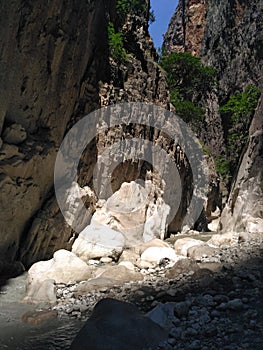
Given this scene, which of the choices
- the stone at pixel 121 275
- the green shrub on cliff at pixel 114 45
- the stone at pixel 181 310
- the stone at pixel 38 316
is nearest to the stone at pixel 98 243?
the stone at pixel 121 275

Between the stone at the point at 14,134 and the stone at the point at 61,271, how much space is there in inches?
108

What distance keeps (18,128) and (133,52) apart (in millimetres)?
9531

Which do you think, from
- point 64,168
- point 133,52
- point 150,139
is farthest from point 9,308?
point 133,52

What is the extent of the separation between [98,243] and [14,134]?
13.4 feet

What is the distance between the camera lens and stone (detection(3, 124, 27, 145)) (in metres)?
7.50

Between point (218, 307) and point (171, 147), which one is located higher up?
point (171, 147)

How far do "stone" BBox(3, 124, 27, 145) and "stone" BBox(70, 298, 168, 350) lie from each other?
4.81m

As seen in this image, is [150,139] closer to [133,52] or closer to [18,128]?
[133,52]

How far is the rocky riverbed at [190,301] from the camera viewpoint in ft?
12.7

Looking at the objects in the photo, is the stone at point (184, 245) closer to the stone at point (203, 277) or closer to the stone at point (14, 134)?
the stone at point (203, 277)

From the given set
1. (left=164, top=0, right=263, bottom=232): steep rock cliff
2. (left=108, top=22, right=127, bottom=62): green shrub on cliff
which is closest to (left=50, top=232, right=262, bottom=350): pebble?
(left=108, top=22, right=127, bottom=62): green shrub on cliff

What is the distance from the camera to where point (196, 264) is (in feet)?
22.8

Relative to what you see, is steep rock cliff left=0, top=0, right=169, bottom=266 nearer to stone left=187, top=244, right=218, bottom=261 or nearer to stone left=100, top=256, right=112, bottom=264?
stone left=100, top=256, right=112, bottom=264

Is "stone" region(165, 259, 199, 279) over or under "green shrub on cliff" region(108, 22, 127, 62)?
under
